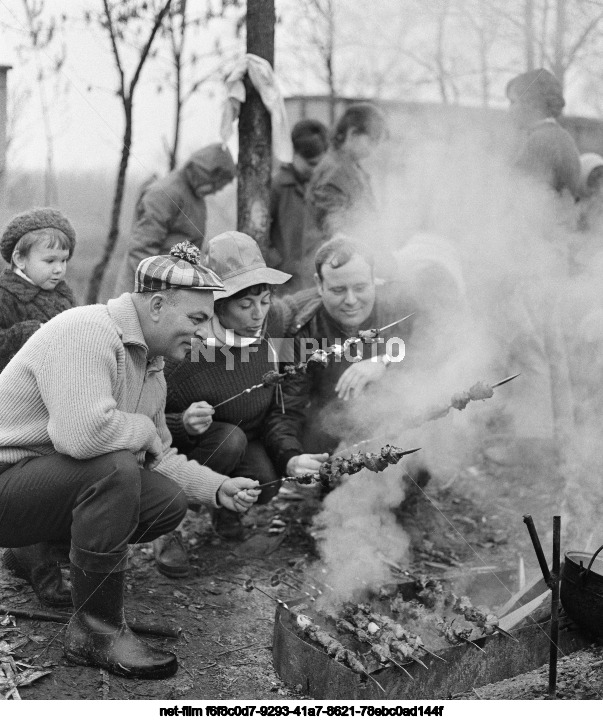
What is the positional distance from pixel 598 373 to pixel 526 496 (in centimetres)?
107

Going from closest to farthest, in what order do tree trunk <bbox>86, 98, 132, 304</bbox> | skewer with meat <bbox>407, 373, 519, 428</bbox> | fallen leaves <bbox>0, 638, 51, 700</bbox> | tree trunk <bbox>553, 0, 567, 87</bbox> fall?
fallen leaves <bbox>0, 638, 51, 700</bbox>
skewer with meat <bbox>407, 373, 519, 428</bbox>
tree trunk <bbox>86, 98, 132, 304</bbox>
tree trunk <bbox>553, 0, 567, 87</bbox>

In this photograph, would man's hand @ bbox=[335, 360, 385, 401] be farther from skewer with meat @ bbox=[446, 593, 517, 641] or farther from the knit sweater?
the knit sweater

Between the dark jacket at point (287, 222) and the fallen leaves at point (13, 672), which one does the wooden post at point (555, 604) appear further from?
the dark jacket at point (287, 222)

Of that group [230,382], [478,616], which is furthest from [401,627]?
[230,382]

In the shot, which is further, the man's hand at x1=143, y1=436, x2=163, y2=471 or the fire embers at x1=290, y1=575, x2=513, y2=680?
the man's hand at x1=143, y1=436, x2=163, y2=471

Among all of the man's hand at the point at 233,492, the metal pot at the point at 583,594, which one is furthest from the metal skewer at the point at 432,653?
the man's hand at the point at 233,492

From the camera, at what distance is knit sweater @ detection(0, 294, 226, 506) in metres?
3.06

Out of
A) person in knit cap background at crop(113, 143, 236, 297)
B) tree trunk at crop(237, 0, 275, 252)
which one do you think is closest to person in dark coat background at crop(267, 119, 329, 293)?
tree trunk at crop(237, 0, 275, 252)

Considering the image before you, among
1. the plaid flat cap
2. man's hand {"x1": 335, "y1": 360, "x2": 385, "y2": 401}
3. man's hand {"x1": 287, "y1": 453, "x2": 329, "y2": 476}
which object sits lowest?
man's hand {"x1": 287, "y1": 453, "x2": 329, "y2": 476}

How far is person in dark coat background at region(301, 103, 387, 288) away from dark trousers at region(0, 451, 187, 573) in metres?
2.97

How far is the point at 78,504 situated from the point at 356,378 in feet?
6.03

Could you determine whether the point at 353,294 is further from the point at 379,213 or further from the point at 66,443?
the point at 66,443

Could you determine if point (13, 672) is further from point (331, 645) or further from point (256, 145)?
point (256, 145)

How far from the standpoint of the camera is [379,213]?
596 centimetres
